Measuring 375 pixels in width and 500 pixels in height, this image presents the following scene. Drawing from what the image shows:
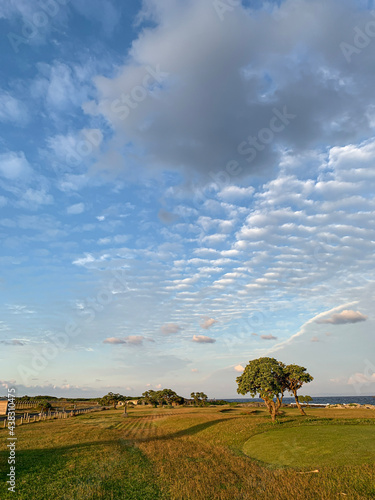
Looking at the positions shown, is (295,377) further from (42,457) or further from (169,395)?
(169,395)

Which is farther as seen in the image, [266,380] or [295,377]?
[295,377]

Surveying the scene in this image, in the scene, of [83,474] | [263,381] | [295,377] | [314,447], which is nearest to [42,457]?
[83,474]

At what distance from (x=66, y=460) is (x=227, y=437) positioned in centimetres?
1745

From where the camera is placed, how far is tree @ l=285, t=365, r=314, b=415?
48.3 m

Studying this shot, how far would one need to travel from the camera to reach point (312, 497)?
1464cm

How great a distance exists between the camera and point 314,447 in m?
24.1

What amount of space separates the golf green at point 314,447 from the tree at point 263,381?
33.7 feet

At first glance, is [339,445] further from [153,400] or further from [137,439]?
[153,400]

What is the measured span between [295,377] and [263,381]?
9590 mm

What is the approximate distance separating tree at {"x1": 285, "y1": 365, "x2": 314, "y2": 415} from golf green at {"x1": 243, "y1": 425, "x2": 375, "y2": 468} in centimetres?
1758

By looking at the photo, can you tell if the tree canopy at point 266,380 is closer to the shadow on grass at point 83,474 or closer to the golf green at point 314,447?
the golf green at point 314,447

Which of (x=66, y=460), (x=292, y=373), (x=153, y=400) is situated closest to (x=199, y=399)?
(x=153, y=400)

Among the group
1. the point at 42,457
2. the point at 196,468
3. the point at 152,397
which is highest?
the point at 196,468

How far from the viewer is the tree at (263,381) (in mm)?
42000
